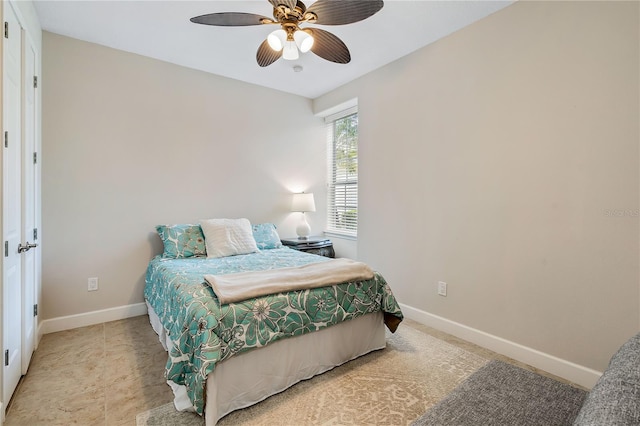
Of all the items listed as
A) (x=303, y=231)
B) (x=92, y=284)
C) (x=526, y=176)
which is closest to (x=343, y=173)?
(x=303, y=231)

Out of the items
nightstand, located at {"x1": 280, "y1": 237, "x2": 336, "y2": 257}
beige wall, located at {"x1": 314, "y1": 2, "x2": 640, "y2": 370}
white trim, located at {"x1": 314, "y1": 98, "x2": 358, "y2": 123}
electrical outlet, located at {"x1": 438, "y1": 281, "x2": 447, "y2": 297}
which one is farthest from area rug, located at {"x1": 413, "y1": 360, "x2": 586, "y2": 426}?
white trim, located at {"x1": 314, "y1": 98, "x2": 358, "y2": 123}

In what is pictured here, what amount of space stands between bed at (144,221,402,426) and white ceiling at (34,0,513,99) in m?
2.04

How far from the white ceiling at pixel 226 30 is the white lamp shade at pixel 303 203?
4.94ft

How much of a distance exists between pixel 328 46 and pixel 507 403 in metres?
2.26

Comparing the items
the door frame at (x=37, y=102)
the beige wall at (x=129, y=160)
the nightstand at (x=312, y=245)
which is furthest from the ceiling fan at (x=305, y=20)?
the nightstand at (x=312, y=245)

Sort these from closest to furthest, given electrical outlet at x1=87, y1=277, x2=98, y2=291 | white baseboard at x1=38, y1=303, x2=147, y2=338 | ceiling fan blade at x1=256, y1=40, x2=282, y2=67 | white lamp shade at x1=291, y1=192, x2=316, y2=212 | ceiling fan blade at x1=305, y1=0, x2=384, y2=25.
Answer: ceiling fan blade at x1=305, y1=0, x2=384, y2=25, ceiling fan blade at x1=256, y1=40, x2=282, y2=67, white baseboard at x1=38, y1=303, x2=147, y2=338, electrical outlet at x1=87, y1=277, x2=98, y2=291, white lamp shade at x1=291, y1=192, x2=316, y2=212

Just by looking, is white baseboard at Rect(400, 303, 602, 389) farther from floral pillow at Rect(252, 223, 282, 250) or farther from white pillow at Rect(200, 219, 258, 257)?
white pillow at Rect(200, 219, 258, 257)

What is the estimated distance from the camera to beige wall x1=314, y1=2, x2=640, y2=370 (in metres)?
1.85

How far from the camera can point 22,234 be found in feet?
6.43

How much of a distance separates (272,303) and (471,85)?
2.38 metres

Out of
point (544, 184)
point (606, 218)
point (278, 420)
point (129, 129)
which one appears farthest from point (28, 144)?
point (606, 218)

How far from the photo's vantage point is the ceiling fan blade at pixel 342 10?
1694 millimetres

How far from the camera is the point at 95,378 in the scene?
1.99 metres

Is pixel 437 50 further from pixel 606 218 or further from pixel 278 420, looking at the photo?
pixel 278 420
